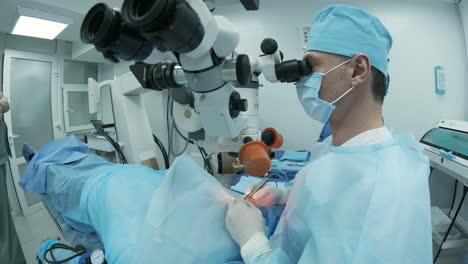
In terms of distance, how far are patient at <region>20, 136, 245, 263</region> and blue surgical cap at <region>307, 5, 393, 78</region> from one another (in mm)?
525

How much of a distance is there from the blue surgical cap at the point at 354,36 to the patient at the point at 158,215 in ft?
1.72

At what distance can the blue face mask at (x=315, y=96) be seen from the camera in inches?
27.3

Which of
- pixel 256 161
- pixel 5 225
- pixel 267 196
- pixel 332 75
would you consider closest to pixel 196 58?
pixel 256 161

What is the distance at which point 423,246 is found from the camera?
492 millimetres

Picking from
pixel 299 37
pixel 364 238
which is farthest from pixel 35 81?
pixel 364 238

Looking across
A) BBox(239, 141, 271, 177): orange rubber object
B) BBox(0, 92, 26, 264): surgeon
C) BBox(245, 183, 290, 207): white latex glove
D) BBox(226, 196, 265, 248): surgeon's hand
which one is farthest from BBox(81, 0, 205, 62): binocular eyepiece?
BBox(0, 92, 26, 264): surgeon

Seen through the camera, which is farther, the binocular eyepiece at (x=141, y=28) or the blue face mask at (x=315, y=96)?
the blue face mask at (x=315, y=96)

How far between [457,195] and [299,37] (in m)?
1.93

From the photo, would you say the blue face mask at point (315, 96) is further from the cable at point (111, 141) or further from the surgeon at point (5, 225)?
the surgeon at point (5, 225)

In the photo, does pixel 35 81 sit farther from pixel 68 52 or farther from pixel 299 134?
pixel 299 134

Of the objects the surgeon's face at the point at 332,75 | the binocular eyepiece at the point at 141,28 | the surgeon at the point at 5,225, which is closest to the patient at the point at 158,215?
the binocular eyepiece at the point at 141,28

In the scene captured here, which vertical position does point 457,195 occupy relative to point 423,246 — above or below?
below

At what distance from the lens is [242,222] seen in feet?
2.09

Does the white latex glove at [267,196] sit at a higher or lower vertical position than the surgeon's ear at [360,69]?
lower
